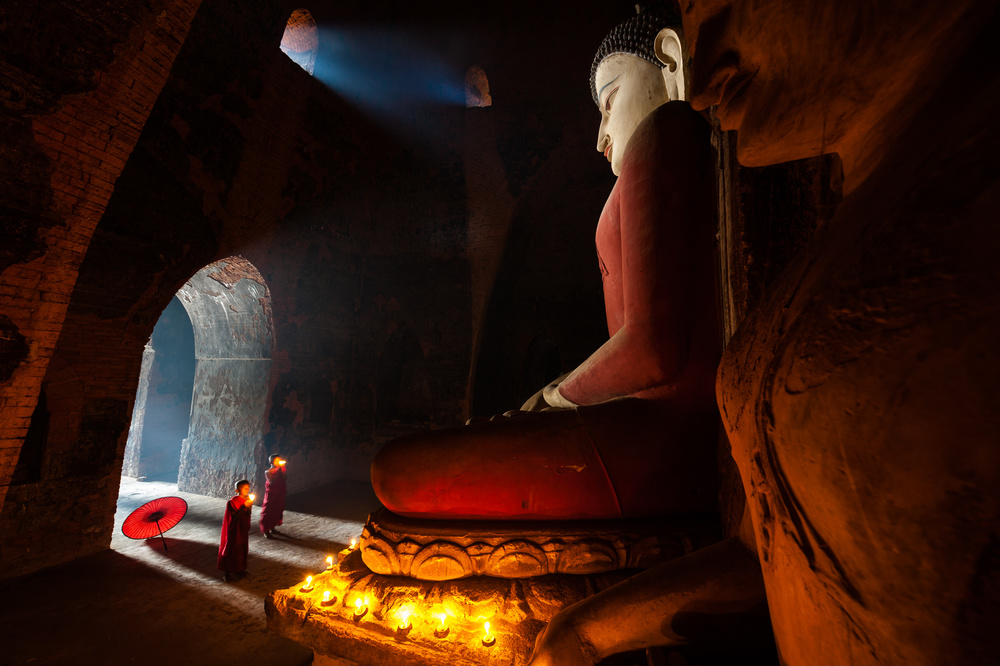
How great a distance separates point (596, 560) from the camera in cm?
158

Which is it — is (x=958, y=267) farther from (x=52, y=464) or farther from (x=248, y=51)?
(x=248, y=51)

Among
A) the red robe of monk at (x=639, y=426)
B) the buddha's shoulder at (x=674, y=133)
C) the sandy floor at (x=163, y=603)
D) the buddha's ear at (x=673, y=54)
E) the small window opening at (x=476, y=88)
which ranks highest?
the small window opening at (x=476, y=88)

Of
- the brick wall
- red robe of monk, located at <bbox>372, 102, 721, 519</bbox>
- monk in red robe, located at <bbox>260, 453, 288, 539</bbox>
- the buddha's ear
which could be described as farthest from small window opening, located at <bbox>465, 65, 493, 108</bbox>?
red robe of monk, located at <bbox>372, 102, 721, 519</bbox>

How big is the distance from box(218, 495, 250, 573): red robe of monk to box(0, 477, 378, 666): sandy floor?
0.15 m

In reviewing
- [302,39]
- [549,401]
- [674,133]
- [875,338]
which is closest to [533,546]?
[549,401]

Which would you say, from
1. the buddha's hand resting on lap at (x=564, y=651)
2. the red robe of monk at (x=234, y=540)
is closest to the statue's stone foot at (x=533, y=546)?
the buddha's hand resting on lap at (x=564, y=651)

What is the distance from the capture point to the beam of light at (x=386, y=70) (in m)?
6.33

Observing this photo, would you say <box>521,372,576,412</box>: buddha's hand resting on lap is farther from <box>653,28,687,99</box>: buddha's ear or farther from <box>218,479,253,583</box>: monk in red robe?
<box>218,479,253,583</box>: monk in red robe

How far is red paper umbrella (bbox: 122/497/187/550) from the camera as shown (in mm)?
3828

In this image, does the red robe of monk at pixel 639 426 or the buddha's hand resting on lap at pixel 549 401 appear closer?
the red robe of monk at pixel 639 426

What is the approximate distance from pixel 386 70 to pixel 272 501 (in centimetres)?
650

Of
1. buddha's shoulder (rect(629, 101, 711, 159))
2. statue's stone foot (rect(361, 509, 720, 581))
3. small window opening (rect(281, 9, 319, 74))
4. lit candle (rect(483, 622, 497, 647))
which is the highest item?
small window opening (rect(281, 9, 319, 74))

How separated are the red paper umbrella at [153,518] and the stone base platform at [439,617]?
3141 mm

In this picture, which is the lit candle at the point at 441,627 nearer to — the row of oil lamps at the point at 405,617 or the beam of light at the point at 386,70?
the row of oil lamps at the point at 405,617
